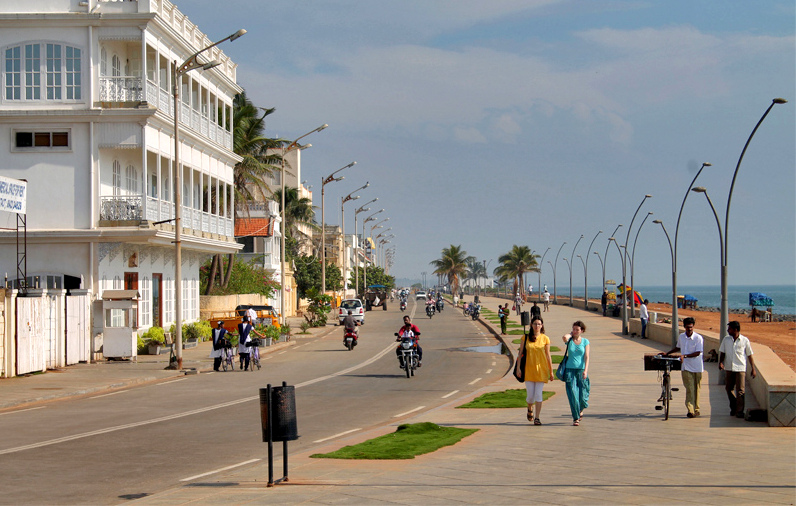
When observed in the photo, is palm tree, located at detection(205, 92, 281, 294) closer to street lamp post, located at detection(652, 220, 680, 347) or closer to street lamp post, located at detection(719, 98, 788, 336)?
street lamp post, located at detection(652, 220, 680, 347)

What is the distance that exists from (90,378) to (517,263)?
399 feet

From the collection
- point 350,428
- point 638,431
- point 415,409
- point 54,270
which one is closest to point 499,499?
point 638,431

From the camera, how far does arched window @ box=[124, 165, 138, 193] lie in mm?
35312

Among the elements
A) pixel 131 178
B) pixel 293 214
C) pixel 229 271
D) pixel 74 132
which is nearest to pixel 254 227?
pixel 229 271

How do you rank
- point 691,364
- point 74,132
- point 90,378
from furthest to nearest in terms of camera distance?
point 74,132, point 90,378, point 691,364

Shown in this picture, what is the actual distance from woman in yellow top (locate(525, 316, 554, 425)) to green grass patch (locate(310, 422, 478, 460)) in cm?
123

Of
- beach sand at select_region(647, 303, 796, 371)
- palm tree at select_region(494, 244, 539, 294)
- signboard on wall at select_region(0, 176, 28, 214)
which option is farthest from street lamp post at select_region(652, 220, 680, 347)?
palm tree at select_region(494, 244, 539, 294)

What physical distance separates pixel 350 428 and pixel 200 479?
4917 millimetres

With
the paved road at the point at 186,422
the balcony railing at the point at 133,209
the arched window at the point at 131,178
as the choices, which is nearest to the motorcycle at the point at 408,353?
the paved road at the point at 186,422

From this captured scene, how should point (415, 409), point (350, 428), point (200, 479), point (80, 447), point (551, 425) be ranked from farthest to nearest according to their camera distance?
point (415, 409), point (350, 428), point (551, 425), point (80, 447), point (200, 479)

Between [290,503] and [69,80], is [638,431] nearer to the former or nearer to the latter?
[290,503]

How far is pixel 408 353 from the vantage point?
988 inches

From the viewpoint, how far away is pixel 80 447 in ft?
43.2

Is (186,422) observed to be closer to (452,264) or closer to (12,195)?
(12,195)
